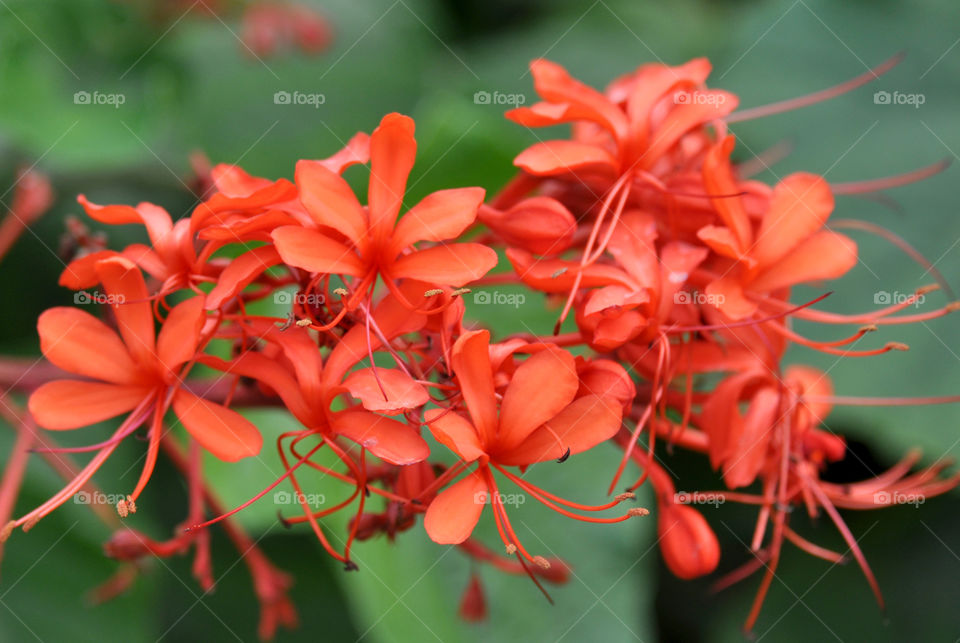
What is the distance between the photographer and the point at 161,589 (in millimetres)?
1508

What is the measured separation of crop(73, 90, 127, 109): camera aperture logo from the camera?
1.42 m

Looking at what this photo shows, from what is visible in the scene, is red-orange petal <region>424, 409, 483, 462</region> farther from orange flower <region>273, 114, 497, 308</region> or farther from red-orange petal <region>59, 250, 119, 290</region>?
red-orange petal <region>59, 250, 119, 290</region>

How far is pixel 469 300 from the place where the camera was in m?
1.38

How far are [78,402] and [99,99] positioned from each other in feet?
2.53

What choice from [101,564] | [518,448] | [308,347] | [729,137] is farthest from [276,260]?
[101,564]

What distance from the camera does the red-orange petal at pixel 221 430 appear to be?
0.80 metres

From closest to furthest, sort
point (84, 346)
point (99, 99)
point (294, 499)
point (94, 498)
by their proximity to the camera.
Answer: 1. point (84, 346)
2. point (94, 498)
3. point (294, 499)
4. point (99, 99)

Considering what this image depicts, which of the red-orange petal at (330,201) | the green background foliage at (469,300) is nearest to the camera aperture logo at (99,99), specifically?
the green background foliage at (469,300)

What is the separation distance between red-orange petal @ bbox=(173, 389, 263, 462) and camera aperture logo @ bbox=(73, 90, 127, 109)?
802mm

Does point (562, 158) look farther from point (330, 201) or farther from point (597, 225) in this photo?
point (330, 201)

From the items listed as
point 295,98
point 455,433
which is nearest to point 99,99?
point 295,98

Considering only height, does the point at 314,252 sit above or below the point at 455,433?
above

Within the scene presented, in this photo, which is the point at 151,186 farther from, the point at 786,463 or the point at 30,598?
the point at 786,463

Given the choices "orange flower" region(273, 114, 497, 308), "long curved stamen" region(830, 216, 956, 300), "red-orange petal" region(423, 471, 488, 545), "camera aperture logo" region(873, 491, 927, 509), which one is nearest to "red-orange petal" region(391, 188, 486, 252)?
"orange flower" region(273, 114, 497, 308)
